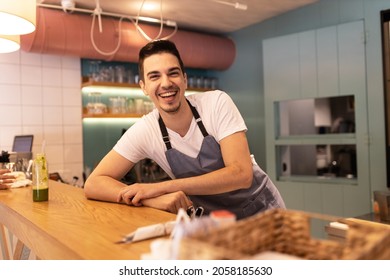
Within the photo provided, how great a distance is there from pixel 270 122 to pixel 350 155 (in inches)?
31.7

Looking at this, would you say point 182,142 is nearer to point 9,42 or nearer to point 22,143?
point 9,42

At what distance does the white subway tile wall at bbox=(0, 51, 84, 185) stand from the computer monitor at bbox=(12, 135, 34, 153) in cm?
19

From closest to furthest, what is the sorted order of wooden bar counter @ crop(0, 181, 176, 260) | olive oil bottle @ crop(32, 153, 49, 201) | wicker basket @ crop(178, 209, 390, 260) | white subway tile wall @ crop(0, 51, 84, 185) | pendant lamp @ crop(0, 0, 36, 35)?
wicker basket @ crop(178, 209, 390, 260) → wooden bar counter @ crop(0, 181, 176, 260) → pendant lamp @ crop(0, 0, 36, 35) → olive oil bottle @ crop(32, 153, 49, 201) → white subway tile wall @ crop(0, 51, 84, 185)

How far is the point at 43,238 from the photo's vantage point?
0.99 meters

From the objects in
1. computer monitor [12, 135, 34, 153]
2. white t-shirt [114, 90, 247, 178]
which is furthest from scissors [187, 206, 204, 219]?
computer monitor [12, 135, 34, 153]

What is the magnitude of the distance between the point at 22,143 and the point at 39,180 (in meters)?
2.01

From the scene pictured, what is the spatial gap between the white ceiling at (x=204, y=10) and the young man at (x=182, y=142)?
6.89 feet

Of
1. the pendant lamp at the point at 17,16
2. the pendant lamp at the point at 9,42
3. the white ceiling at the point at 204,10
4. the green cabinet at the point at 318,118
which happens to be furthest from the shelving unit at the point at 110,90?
the pendant lamp at the point at 17,16

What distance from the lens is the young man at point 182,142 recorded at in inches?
58.1

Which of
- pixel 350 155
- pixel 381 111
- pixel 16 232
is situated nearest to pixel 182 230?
pixel 16 232

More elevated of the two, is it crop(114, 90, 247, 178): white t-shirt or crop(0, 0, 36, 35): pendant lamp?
crop(0, 0, 36, 35): pendant lamp

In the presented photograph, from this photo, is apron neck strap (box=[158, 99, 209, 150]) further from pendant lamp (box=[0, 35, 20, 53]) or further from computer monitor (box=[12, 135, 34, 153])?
computer monitor (box=[12, 135, 34, 153])

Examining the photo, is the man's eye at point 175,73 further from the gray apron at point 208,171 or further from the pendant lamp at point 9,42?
the pendant lamp at point 9,42

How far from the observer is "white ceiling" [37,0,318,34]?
3.55 metres
